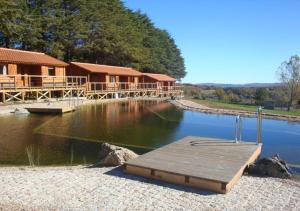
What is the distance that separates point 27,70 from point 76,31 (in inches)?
437

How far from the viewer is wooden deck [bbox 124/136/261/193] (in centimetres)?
709

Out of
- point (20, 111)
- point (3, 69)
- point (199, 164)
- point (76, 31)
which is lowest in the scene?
point (199, 164)

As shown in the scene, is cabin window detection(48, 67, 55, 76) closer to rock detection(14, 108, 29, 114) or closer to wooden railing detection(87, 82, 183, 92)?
wooden railing detection(87, 82, 183, 92)

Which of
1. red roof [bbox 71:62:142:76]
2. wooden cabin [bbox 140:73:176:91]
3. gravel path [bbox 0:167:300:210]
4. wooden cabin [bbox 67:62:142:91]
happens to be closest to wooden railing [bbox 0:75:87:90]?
wooden cabin [bbox 67:62:142:91]

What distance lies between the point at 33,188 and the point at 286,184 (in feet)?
17.8

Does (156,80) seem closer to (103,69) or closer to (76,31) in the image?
(103,69)

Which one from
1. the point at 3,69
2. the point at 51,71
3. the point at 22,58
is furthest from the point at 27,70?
the point at 3,69

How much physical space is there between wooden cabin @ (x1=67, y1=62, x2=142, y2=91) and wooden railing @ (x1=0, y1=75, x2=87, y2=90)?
1809 mm

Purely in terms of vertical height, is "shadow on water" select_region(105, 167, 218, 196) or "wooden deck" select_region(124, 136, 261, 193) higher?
"wooden deck" select_region(124, 136, 261, 193)

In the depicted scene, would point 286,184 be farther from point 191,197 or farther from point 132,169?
point 132,169

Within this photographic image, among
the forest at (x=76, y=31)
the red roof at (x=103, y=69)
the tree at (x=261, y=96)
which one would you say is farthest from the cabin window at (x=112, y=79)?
the tree at (x=261, y=96)

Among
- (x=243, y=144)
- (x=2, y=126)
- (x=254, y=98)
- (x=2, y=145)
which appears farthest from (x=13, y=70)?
(x=254, y=98)

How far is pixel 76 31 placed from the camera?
38.4 m

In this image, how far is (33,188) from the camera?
6863mm
